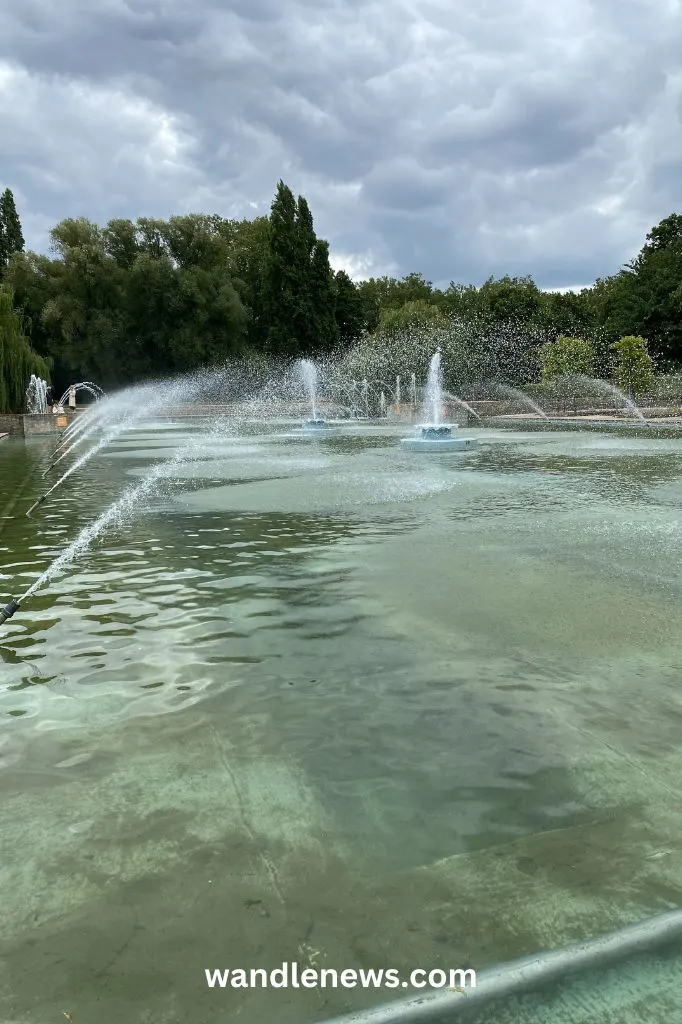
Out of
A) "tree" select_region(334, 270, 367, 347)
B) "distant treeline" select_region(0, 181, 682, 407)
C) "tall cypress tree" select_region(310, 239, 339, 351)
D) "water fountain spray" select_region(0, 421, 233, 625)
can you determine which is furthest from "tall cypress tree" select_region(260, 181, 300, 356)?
"water fountain spray" select_region(0, 421, 233, 625)

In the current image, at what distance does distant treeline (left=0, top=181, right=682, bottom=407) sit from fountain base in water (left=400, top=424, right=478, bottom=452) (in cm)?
3258

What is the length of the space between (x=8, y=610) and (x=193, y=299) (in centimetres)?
4712

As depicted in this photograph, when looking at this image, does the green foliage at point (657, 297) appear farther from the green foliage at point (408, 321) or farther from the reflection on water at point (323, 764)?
the reflection on water at point (323, 764)

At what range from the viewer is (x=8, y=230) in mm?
51500

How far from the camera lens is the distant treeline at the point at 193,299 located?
48188 millimetres

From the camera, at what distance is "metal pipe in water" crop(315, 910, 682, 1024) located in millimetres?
Result: 1771

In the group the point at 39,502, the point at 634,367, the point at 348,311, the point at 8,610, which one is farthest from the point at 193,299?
the point at 8,610

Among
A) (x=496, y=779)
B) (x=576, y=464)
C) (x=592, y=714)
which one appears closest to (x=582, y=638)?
(x=592, y=714)

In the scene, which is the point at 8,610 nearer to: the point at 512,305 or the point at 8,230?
the point at 8,230

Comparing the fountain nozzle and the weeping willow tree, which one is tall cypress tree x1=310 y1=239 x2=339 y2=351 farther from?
the fountain nozzle

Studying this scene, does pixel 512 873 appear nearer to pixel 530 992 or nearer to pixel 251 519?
pixel 530 992

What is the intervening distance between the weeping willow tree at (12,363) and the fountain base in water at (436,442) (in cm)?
1828

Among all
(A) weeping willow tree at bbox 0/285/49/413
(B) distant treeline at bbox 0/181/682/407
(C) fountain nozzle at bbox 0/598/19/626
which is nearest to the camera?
(C) fountain nozzle at bbox 0/598/19/626

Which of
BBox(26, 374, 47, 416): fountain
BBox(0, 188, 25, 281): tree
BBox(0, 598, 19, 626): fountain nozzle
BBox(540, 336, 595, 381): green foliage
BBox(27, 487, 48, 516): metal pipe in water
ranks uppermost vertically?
BBox(0, 188, 25, 281): tree
